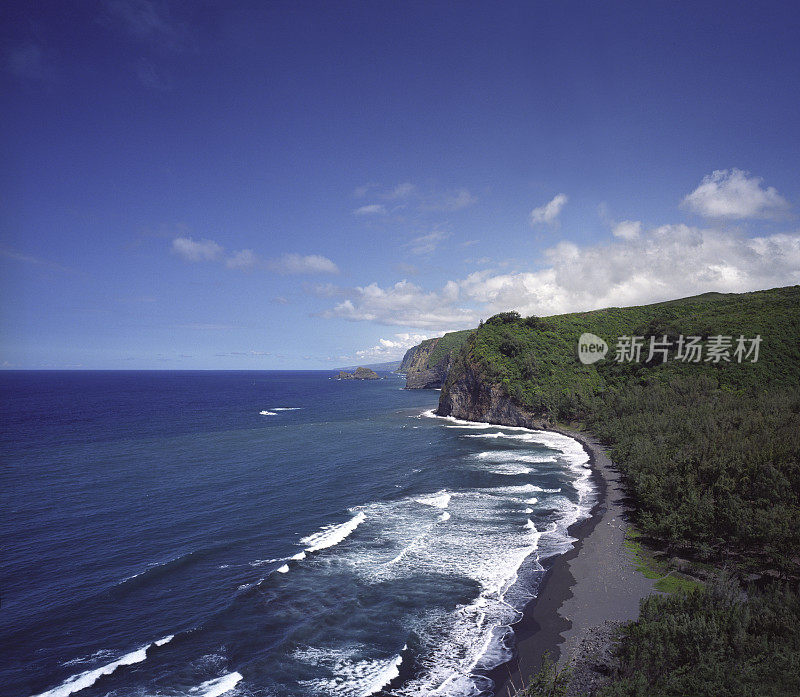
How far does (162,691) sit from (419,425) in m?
67.2

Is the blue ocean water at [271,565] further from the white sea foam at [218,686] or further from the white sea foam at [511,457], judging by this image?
the white sea foam at [511,457]

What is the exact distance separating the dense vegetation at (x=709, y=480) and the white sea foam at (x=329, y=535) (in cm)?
1898

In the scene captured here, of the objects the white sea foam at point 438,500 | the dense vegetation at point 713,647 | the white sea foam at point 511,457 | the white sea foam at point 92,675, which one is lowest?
the white sea foam at point 511,457

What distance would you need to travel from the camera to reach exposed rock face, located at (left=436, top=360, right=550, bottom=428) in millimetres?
78213

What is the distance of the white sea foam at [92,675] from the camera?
52.2ft

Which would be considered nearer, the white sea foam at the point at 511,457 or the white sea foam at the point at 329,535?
the white sea foam at the point at 329,535

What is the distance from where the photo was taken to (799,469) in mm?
26172

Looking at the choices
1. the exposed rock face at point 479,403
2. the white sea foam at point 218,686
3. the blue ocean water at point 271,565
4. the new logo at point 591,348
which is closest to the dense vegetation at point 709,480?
the exposed rock face at point 479,403

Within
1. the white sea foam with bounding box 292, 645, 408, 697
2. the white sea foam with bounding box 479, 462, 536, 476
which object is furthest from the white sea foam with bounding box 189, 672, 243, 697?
the white sea foam with bounding box 479, 462, 536, 476

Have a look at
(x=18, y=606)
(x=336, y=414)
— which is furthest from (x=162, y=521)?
(x=336, y=414)

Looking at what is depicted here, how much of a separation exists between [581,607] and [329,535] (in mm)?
17540

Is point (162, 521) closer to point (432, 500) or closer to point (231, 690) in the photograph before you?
point (231, 690)

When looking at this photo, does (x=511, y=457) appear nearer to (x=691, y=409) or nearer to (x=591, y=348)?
(x=691, y=409)

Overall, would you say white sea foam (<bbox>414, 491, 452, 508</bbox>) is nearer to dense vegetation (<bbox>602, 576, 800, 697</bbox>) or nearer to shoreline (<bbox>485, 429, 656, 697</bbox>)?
shoreline (<bbox>485, 429, 656, 697</bbox>)
